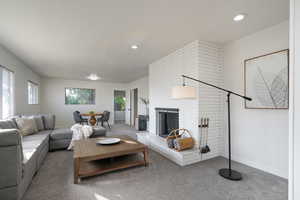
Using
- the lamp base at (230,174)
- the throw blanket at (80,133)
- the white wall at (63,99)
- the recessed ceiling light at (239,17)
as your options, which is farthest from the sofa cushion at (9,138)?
the white wall at (63,99)

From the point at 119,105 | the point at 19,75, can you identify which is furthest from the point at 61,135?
the point at 119,105

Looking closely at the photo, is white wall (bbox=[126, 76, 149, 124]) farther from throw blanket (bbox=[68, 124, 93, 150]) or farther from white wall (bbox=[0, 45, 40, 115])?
white wall (bbox=[0, 45, 40, 115])

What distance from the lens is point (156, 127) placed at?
4.22 m

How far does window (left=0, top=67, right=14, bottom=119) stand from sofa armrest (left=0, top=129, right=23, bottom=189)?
7.49 feet

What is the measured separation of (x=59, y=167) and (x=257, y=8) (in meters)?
4.11

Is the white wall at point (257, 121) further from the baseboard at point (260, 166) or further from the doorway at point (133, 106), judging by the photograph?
the doorway at point (133, 106)

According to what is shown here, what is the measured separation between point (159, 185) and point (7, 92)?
13.7ft

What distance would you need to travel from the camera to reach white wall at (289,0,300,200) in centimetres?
95

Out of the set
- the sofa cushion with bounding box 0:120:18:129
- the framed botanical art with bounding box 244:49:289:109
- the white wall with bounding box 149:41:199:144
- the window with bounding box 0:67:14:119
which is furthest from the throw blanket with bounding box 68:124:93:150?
the framed botanical art with bounding box 244:49:289:109

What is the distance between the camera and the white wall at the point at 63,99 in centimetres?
671

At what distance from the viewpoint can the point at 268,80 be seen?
2373 mm

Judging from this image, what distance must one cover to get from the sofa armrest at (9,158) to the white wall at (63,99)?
237 inches

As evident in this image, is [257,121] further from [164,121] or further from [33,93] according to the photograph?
[33,93]

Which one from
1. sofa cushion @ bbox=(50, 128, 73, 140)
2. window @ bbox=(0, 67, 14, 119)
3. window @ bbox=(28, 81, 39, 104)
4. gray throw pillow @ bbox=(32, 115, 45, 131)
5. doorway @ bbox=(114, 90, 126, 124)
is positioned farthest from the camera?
doorway @ bbox=(114, 90, 126, 124)
